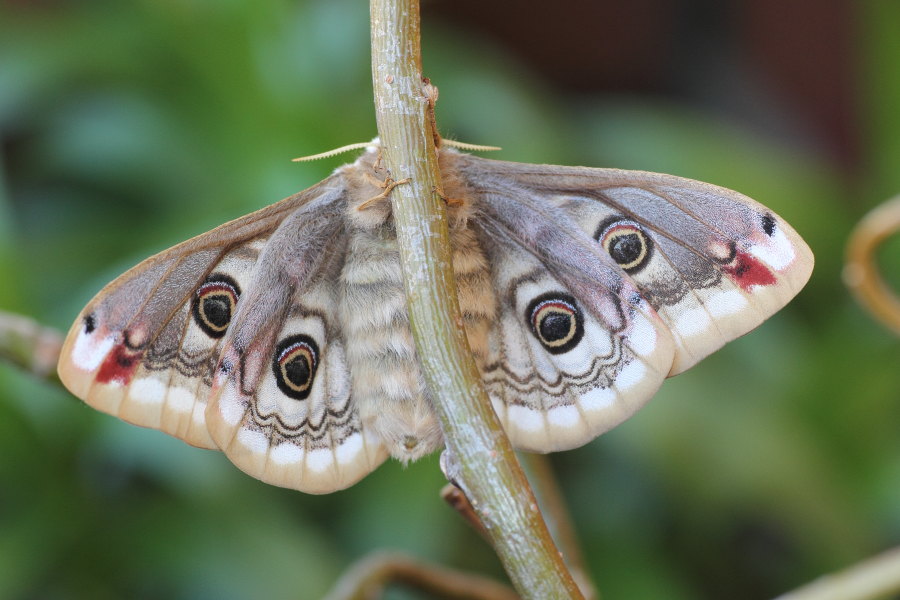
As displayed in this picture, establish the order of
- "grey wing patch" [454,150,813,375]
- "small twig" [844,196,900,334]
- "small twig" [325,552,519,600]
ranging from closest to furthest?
"grey wing patch" [454,150,813,375] → "small twig" [325,552,519,600] → "small twig" [844,196,900,334]

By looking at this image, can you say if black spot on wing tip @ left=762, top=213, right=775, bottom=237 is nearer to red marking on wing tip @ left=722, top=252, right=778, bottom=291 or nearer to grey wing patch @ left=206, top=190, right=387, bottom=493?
red marking on wing tip @ left=722, top=252, right=778, bottom=291

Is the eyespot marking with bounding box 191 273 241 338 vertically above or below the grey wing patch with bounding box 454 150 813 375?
below

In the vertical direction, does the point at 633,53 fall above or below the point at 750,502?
above

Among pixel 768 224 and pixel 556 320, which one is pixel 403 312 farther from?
pixel 768 224

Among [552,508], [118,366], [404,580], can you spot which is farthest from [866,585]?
[118,366]

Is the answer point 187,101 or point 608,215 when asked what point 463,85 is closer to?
point 187,101

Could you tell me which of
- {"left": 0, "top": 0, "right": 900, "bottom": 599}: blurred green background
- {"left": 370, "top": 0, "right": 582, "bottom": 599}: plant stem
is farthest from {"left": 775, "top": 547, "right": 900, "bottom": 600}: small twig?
{"left": 0, "top": 0, "right": 900, "bottom": 599}: blurred green background

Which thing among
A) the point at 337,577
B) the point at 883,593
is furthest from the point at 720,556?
the point at 883,593
